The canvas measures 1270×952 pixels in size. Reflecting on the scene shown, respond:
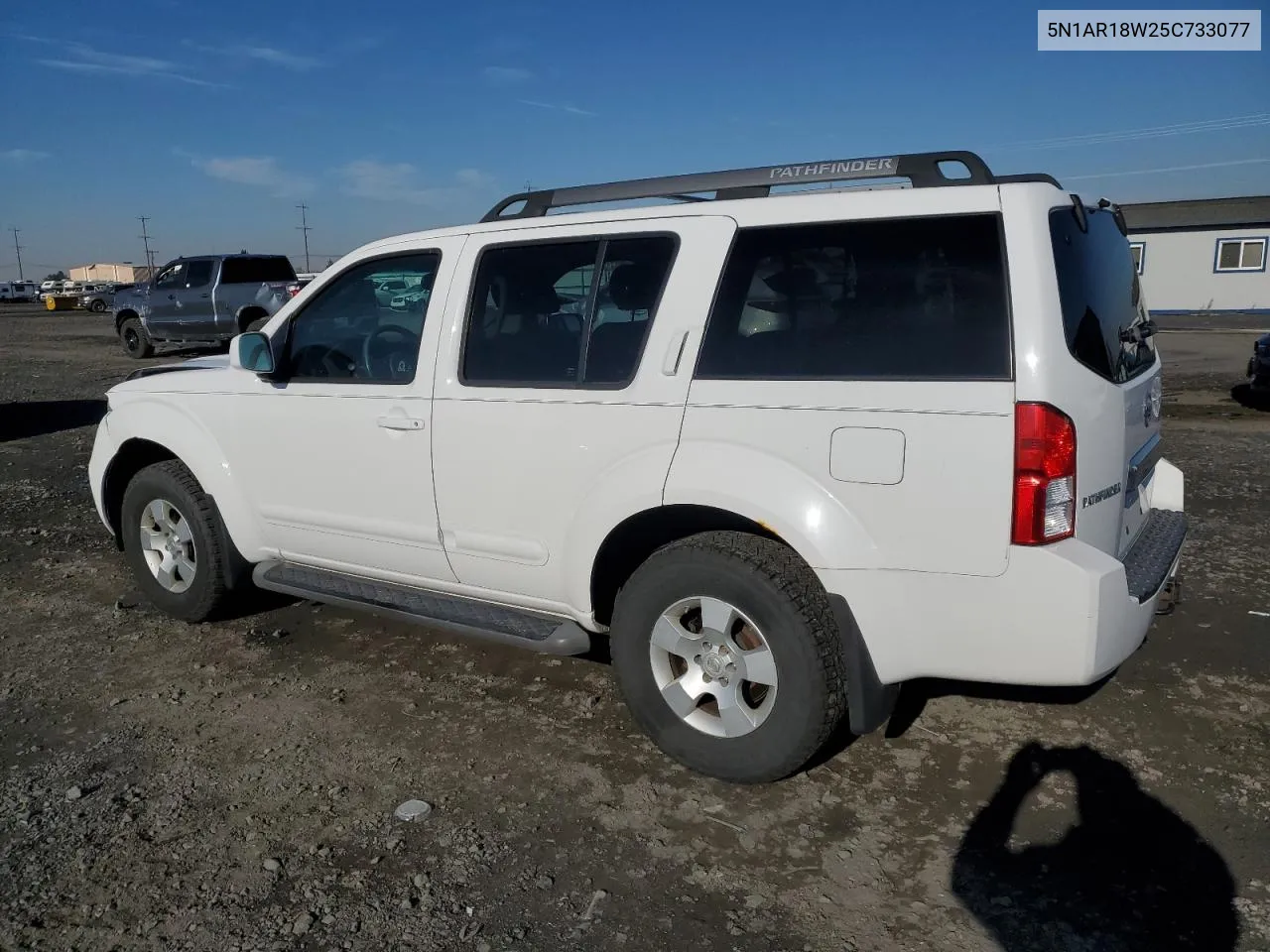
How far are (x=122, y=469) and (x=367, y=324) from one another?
75.7 inches

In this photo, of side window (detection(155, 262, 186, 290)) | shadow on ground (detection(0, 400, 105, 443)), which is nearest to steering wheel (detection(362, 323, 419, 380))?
shadow on ground (detection(0, 400, 105, 443))

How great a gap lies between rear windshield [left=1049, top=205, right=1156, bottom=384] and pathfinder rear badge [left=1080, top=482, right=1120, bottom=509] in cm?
34

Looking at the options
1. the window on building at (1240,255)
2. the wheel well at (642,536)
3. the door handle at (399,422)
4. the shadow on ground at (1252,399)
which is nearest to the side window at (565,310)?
the door handle at (399,422)

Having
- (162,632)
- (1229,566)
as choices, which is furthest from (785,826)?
(1229,566)

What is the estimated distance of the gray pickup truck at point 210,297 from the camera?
64.3ft

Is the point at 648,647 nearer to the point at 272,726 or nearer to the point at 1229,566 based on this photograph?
the point at 272,726

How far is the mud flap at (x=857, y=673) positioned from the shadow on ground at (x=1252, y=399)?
1138 centimetres

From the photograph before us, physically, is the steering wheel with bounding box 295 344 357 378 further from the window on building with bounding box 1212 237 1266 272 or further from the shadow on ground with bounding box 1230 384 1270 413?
the window on building with bounding box 1212 237 1266 272

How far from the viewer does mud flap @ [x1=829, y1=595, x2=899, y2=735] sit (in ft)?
10.6

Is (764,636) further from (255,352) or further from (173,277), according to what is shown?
(173,277)

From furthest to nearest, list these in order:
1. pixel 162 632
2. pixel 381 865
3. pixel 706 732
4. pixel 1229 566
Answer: pixel 1229 566
pixel 162 632
pixel 706 732
pixel 381 865

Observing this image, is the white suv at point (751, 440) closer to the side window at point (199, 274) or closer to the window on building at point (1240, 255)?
the side window at point (199, 274)

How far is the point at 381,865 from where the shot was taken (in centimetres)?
310

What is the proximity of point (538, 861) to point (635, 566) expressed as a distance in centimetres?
120
